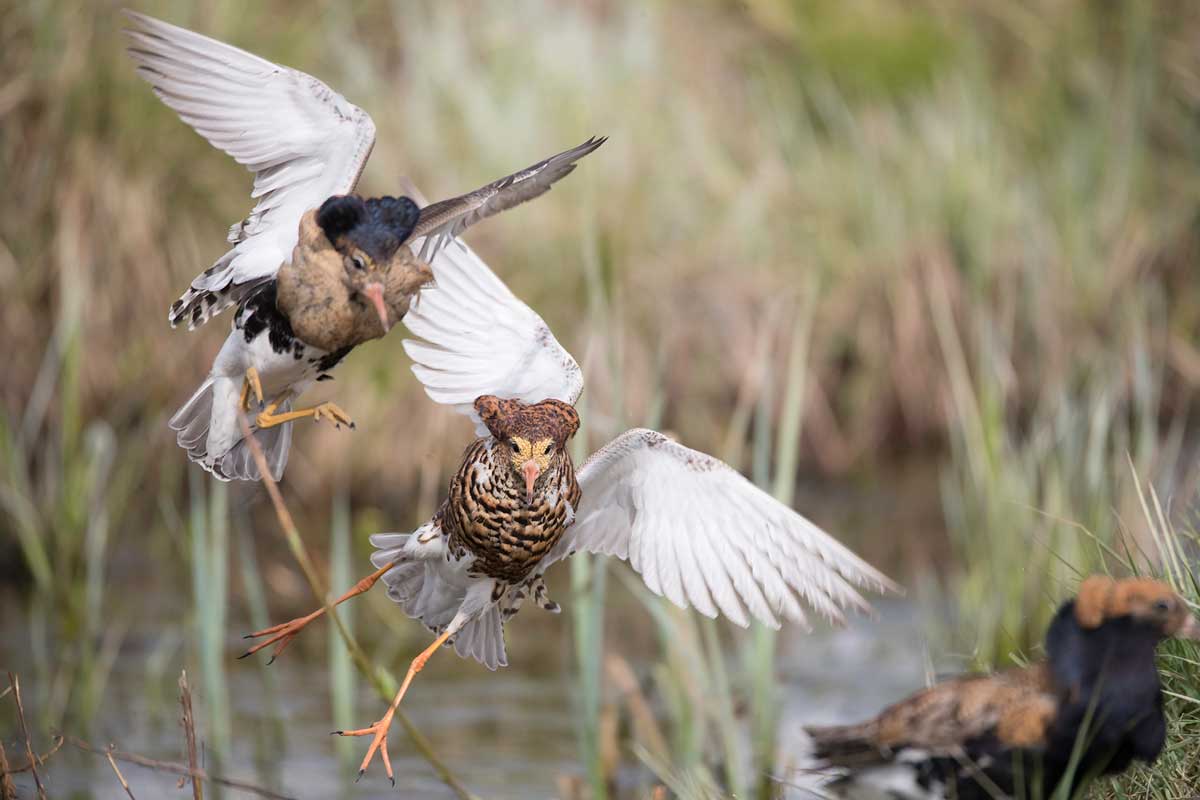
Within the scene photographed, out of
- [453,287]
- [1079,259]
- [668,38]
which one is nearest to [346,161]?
[453,287]

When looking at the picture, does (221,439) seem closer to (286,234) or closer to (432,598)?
(286,234)

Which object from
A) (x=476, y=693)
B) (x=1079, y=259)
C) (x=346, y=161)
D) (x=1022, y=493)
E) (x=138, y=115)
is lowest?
(x=476, y=693)

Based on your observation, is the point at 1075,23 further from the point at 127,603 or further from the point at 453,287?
the point at 453,287

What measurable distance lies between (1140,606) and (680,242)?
24.3 ft

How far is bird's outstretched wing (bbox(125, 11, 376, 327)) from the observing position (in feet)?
13.1

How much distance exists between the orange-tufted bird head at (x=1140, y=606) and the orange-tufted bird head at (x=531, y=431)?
Result: 1.18m

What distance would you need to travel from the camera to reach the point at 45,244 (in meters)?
9.02

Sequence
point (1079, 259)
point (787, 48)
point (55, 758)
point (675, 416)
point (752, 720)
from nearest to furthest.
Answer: point (752, 720) < point (55, 758) < point (675, 416) < point (1079, 259) < point (787, 48)

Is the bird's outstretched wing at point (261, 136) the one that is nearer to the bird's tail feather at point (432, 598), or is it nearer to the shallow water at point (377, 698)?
the bird's tail feather at point (432, 598)

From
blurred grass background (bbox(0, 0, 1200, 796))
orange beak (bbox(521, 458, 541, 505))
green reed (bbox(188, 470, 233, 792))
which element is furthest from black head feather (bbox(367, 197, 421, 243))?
blurred grass background (bbox(0, 0, 1200, 796))

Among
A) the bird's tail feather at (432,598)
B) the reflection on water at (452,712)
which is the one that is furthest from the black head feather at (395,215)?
the reflection on water at (452,712)

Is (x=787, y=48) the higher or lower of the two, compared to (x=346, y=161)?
lower

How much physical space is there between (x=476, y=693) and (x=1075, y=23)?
24.7ft

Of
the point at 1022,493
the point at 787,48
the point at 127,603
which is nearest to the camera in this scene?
the point at 1022,493
